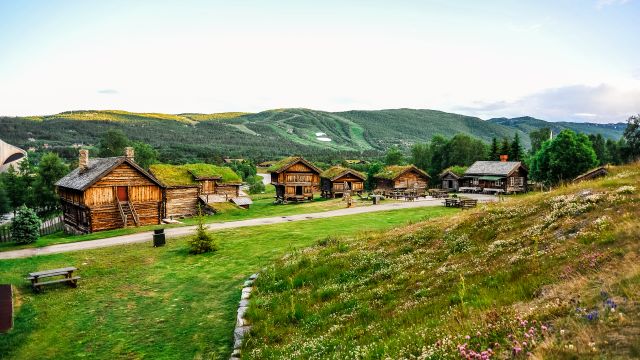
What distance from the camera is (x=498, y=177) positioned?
234 feet

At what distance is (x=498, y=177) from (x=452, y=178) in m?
11.0

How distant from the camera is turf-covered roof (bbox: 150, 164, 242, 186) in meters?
56.0

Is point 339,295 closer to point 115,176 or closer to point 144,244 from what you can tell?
point 144,244

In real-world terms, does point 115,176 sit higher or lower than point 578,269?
higher

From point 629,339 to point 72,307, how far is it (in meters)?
20.0

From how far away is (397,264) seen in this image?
14922 millimetres

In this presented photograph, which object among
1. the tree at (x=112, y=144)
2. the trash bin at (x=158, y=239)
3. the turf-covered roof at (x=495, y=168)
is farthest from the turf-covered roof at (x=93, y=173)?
the turf-covered roof at (x=495, y=168)

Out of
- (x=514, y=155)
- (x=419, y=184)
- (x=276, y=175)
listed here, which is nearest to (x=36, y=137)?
(x=276, y=175)

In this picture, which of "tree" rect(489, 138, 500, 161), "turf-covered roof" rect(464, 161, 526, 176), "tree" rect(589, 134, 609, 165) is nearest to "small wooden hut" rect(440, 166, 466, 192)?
"turf-covered roof" rect(464, 161, 526, 176)

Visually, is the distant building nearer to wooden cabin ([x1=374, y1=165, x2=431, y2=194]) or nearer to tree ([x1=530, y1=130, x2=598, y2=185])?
wooden cabin ([x1=374, y1=165, x2=431, y2=194])

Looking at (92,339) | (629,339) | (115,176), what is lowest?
(92,339)

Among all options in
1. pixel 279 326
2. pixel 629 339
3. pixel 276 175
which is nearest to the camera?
pixel 629 339

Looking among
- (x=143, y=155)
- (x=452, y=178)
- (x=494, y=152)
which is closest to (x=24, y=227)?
(x=143, y=155)

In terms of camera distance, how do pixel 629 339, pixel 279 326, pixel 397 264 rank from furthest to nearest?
pixel 397 264 → pixel 279 326 → pixel 629 339
